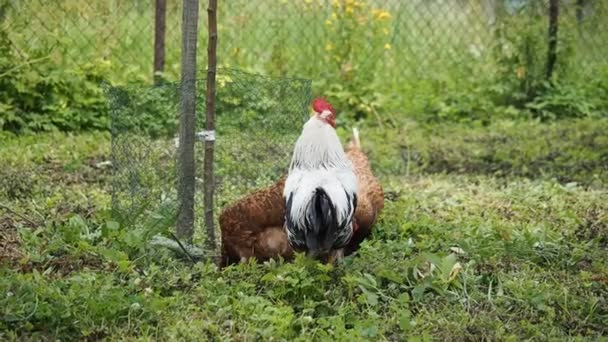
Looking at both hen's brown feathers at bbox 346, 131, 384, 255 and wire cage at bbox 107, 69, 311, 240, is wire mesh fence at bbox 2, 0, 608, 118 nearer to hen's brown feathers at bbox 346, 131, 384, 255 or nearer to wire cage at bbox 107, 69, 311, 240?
wire cage at bbox 107, 69, 311, 240

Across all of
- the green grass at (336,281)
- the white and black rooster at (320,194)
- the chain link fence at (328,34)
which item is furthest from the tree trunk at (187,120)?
the chain link fence at (328,34)

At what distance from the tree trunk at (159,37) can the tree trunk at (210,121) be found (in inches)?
172

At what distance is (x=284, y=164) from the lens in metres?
6.32

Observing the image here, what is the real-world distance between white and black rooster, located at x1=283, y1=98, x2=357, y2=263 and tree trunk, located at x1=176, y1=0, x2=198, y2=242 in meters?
0.50

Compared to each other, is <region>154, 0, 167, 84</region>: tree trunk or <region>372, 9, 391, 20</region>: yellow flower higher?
<region>372, 9, 391, 20</region>: yellow flower

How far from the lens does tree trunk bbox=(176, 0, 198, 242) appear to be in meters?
4.87

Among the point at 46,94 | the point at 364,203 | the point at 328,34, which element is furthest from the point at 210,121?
the point at 328,34

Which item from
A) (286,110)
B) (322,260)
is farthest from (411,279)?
(286,110)

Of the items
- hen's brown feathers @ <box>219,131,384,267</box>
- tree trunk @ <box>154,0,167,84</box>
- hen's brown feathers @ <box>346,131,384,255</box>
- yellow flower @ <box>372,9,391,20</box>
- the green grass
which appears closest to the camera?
the green grass

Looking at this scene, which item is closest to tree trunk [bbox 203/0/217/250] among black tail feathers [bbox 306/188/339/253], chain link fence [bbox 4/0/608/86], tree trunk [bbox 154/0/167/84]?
black tail feathers [bbox 306/188/339/253]

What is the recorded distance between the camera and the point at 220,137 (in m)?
6.13

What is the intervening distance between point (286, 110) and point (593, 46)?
6166 mm

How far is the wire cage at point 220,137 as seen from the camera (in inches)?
211

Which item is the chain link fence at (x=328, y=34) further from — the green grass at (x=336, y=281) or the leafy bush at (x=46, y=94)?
the green grass at (x=336, y=281)
